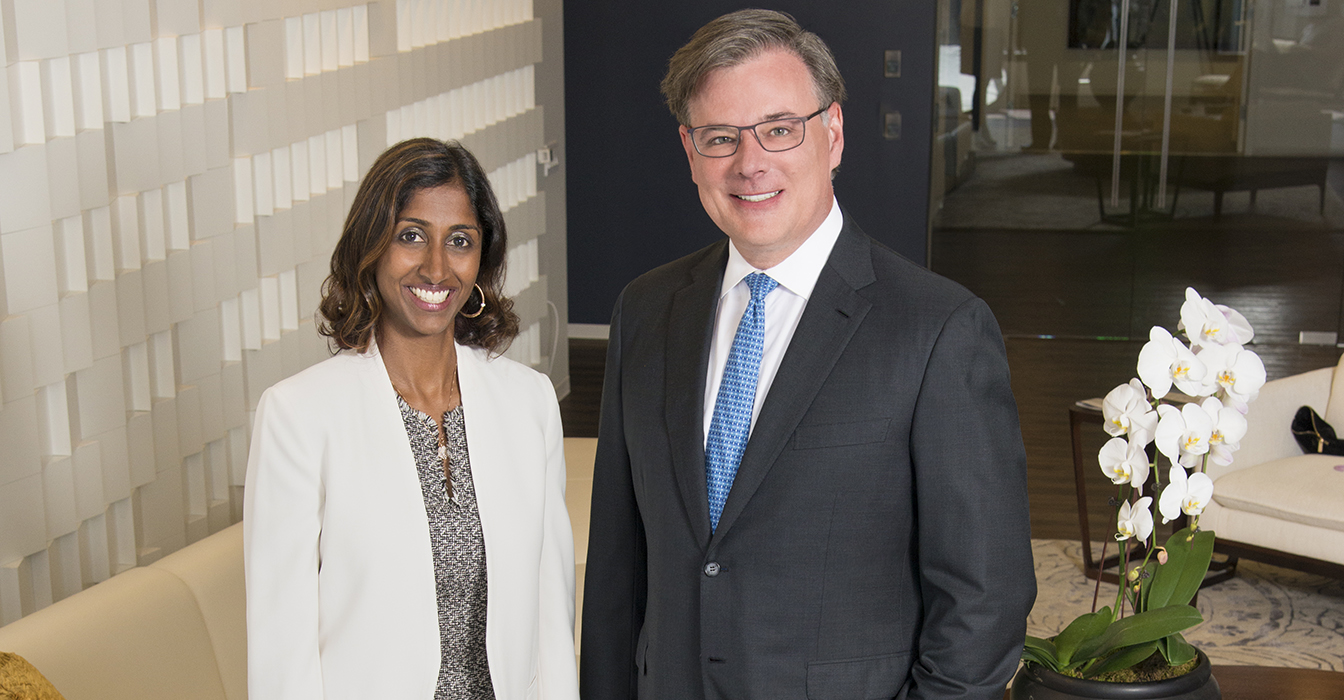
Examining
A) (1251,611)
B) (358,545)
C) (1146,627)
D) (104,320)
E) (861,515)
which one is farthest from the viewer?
(1251,611)

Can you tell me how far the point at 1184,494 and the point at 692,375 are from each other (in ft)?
2.95

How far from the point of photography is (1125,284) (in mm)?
8516

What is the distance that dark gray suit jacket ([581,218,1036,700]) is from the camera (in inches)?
60.9

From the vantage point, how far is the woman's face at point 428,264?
6.13 feet

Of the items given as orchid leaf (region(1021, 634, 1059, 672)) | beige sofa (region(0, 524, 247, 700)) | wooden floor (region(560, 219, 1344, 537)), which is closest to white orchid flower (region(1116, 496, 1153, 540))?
orchid leaf (region(1021, 634, 1059, 672))

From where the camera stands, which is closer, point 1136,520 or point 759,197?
point 759,197

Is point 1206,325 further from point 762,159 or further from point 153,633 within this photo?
point 153,633

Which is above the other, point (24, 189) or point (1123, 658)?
point (24, 189)

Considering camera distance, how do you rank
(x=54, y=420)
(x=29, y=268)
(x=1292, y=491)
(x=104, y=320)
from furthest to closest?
(x=1292, y=491) → (x=104, y=320) → (x=54, y=420) → (x=29, y=268)

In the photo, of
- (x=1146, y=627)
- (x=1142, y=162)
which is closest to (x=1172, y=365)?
(x=1146, y=627)

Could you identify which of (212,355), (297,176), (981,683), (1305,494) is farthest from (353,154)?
(1305,494)

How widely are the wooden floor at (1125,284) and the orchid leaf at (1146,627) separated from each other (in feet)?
18.4

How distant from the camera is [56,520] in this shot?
2.71 m

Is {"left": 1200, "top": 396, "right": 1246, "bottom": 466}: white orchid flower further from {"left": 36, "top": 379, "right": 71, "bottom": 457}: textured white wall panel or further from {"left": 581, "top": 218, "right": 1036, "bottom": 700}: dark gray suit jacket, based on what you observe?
{"left": 36, "top": 379, "right": 71, "bottom": 457}: textured white wall panel
